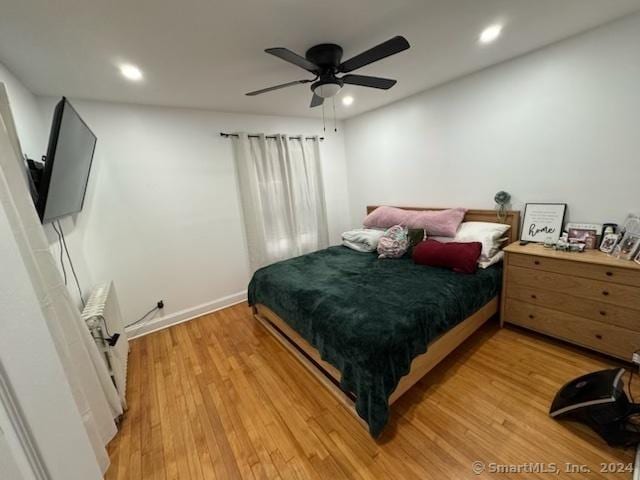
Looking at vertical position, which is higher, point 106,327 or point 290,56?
point 290,56

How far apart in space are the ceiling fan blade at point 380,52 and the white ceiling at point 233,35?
0.21 metres

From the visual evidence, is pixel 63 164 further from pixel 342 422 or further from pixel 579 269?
pixel 579 269

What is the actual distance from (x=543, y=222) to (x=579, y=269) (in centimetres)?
62

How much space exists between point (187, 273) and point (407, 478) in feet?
9.32

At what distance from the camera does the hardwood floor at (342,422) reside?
1403 millimetres

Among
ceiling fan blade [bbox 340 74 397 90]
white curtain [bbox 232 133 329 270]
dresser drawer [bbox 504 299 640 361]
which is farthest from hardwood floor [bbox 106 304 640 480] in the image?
ceiling fan blade [bbox 340 74 397 90]

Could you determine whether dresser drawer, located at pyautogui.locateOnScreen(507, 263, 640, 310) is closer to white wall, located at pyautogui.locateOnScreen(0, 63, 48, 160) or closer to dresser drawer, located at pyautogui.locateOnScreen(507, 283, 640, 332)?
dresser drawer, located at pyautogui.locateOnScreen(507, 283, 640, 332)

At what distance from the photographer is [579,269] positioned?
6.31 ft

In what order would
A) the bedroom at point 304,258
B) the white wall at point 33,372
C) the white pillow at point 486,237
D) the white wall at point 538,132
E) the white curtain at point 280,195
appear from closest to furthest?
the white wall at point 33,372 < the bedroom at point 304,258 < the white wall at point 538,132 < the white pillow at point 486,237 < the white curtain at point 280,195

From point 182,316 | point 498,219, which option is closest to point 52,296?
point 182,316

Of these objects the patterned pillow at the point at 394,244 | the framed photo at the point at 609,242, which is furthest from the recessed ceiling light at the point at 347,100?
the framed photo at the point at 609,242

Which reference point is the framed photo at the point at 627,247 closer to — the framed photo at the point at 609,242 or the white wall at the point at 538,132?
the framed photo at the point at 609,242

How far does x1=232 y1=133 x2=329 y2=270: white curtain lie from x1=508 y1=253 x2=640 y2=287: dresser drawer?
2511 millimetres

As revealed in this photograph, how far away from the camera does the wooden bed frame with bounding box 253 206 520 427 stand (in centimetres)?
177
